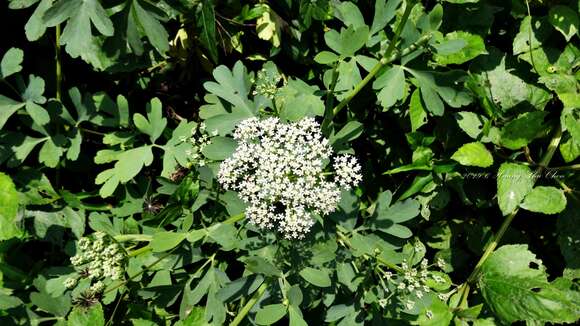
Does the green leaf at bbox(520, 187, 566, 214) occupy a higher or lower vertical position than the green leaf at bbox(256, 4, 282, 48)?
lower

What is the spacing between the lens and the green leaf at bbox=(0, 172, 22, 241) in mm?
2307

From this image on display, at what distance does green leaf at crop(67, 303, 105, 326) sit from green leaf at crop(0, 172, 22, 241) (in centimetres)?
46

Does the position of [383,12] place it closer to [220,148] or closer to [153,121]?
[220,148]

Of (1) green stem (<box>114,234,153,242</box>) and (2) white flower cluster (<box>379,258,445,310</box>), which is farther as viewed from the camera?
(1) green stem (<box>114,234,153,242</box>)

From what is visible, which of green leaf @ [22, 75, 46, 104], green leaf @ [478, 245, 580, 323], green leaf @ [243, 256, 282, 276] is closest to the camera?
green leaf @ [243, 256, 282, 276]

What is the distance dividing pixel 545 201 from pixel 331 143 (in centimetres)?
105

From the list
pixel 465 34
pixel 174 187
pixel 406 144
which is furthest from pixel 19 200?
pixel 465 34

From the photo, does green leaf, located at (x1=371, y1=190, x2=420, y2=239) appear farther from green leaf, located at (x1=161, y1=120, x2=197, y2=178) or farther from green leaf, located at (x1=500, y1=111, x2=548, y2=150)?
green leaf, located at (x1=161, y1=120, x2=197, y2=178)

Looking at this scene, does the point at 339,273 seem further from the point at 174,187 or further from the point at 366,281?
the point at 174,187

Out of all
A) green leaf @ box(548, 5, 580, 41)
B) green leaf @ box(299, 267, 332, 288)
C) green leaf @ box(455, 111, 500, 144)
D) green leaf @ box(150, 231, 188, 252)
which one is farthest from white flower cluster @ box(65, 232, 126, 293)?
green leaf @ box(548, 5, 580, 41)

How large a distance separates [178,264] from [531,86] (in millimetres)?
1922

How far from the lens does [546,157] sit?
244 cm

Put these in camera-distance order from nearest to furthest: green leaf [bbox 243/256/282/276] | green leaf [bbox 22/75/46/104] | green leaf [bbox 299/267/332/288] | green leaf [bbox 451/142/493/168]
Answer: green leaf [bbox 243/256/282/276]
green leaf [bbox 299/267/332/288]
green leaf [bbox 451/142/493/168]
green leaf [bbox 22/75/46/104]

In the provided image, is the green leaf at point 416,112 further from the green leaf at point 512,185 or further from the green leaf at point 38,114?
the green leaf at point 38,114
